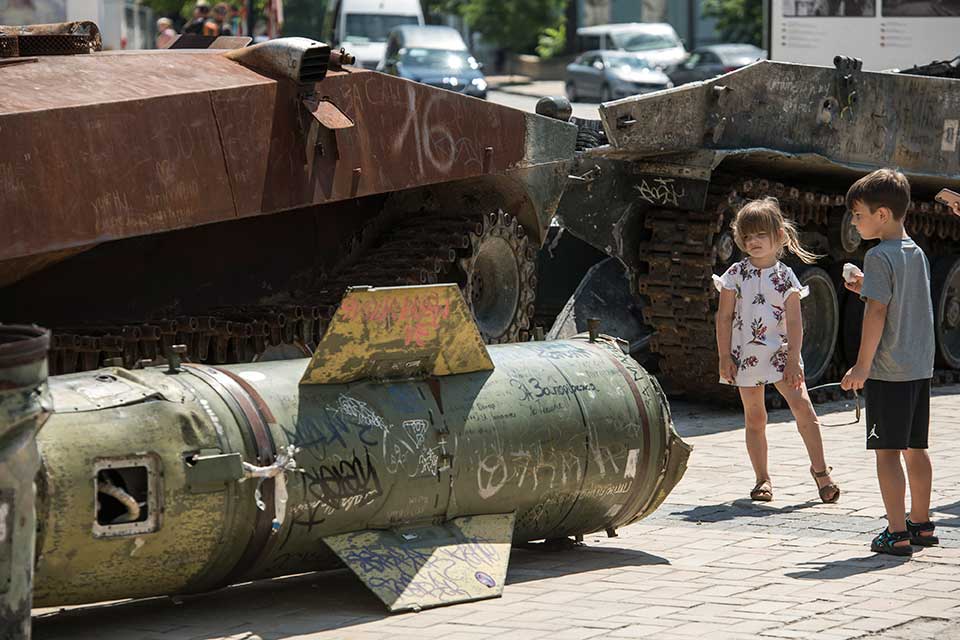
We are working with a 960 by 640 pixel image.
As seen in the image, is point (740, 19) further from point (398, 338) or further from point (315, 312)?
point (398, 338)

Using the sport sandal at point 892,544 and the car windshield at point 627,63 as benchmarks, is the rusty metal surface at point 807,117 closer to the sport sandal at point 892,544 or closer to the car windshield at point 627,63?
the sport sandal at point 892,544

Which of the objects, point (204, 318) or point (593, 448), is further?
point (204, 318)

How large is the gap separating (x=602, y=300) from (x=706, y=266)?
116cm

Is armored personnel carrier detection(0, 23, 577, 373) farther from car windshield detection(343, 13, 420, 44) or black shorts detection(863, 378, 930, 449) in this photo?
car windshield detection(343, 13, 420, 44)

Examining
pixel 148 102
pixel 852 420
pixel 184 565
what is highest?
pixel 148 102

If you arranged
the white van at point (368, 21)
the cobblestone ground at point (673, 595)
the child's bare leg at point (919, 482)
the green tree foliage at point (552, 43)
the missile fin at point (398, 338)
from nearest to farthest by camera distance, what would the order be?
the cobblestone ground at point (673, 595) < the missile fin at point (398, 338) < the child's bare leg at point (919, 482) < the white van at point (368, 21) < the green tree foliage at point (552, 43)

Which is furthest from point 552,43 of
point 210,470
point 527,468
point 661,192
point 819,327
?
point 210,470

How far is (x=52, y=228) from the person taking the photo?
7.33m

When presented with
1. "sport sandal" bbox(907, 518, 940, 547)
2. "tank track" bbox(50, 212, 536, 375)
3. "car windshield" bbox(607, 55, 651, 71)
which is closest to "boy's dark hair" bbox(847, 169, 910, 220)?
"sport sandal" bbox(907, 518, 940, 547)

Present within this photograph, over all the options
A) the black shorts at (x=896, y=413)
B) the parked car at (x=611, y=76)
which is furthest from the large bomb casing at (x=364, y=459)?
the parked car at (x=611, y=76)

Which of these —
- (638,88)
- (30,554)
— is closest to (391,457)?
(30,554)

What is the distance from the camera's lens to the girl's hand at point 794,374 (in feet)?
27.4

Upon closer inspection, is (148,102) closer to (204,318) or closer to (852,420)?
(204,318)

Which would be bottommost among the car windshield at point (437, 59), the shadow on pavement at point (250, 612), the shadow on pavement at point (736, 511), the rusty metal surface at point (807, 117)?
the shadow on pavement at point (736, 511)
